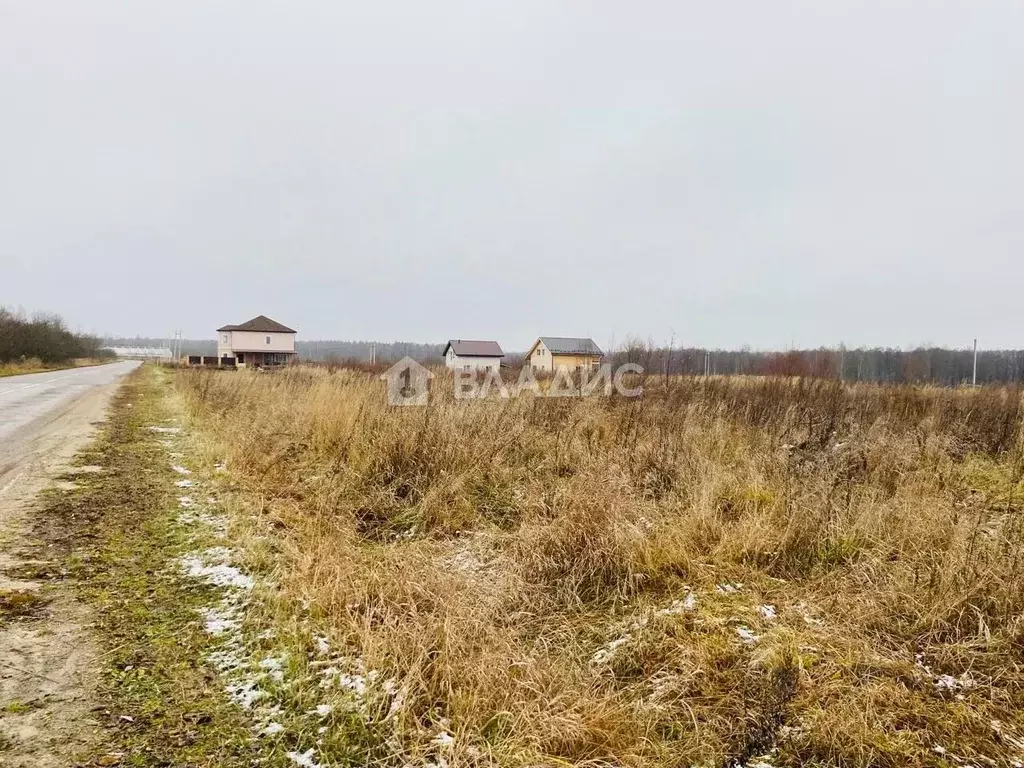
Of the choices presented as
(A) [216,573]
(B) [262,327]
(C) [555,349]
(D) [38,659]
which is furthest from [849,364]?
(B) [262,327]

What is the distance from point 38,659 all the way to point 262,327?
5761 cm

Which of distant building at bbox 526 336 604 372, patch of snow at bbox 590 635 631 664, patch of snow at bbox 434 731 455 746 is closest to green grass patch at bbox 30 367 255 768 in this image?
patch of snow at bbox 434 731 455 746

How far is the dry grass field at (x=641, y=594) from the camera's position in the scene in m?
1.91

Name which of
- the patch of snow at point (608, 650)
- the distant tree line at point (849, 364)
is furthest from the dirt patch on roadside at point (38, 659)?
the distant tree line at point (849, 364)

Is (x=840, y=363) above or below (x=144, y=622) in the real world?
above

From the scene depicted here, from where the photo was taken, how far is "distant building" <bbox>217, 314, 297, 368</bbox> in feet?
175

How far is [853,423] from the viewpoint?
7789mm

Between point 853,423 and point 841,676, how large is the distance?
6.77 m

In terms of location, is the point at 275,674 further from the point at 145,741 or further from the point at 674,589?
the point at 674,589

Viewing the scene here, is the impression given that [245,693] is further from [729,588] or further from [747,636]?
[729,588]

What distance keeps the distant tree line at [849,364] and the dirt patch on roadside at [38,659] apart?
8.74 m

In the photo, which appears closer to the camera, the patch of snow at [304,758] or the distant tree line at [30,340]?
Answer: the patch of snow at [304,758]

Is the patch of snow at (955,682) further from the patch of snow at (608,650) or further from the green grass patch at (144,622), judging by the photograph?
the green grass patch at (144,622)

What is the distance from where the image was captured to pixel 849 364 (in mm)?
34344
